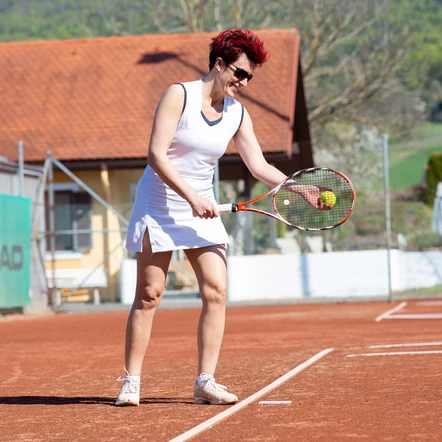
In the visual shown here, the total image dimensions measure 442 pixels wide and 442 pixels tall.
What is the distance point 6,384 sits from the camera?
25.9 feet

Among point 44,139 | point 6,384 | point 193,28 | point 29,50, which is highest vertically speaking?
point 193,28

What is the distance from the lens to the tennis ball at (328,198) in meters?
6.38

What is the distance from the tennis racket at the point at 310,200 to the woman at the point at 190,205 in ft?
0.75

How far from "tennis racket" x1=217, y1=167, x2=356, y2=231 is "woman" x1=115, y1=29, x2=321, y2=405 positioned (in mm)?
229

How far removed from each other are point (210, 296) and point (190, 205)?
1.84 ft

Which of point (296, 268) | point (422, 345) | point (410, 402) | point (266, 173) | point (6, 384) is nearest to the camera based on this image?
point (410, 402)

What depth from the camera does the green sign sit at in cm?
1658

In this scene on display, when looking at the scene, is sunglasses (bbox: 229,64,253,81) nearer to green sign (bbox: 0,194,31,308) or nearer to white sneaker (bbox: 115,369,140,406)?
white sneaker (bbox: 115,369,140,406)

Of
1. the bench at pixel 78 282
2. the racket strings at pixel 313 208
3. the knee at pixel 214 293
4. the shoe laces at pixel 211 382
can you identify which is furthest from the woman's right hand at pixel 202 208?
the bench at pixel 78 282

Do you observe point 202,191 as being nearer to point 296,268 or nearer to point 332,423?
point 332,423

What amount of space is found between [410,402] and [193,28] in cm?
3002

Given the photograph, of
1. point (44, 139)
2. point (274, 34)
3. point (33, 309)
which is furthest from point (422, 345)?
point (274, 34)

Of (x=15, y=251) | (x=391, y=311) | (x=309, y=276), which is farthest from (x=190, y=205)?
(x=309, y=276)

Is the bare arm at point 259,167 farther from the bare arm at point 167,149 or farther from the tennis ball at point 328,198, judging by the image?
the bare arm at point 167,149
